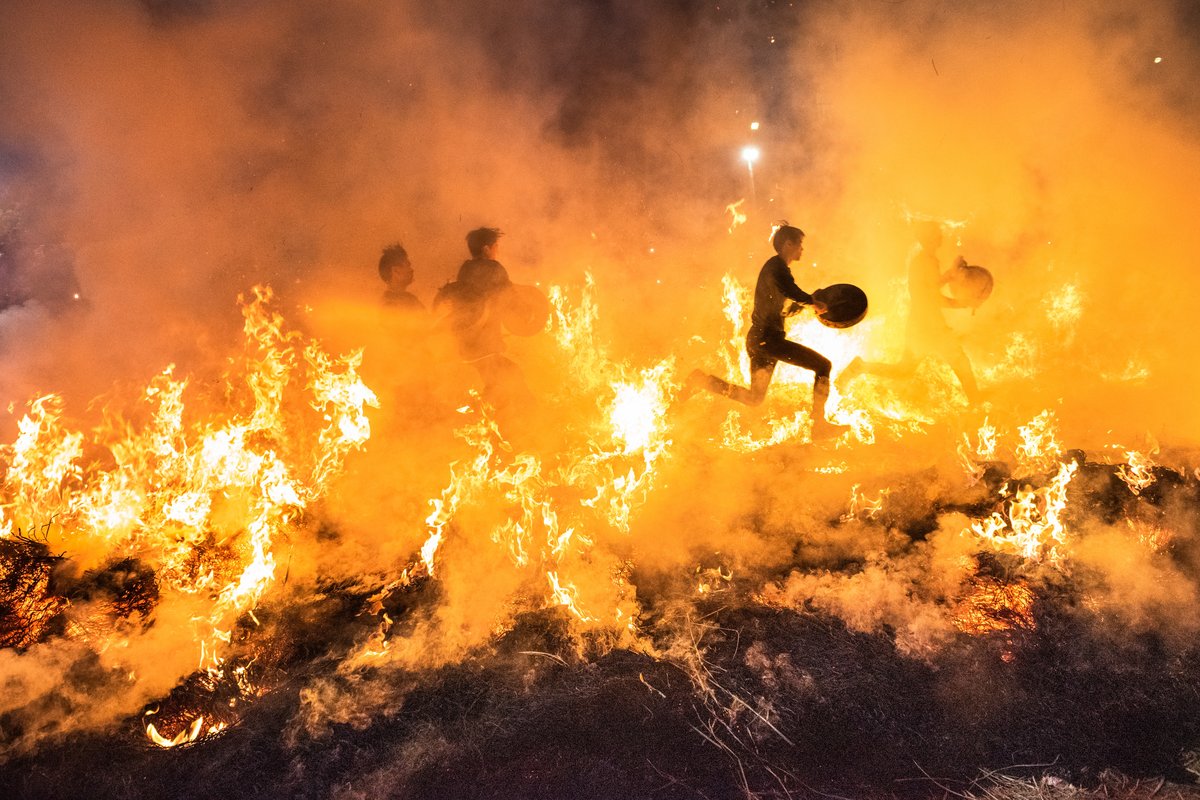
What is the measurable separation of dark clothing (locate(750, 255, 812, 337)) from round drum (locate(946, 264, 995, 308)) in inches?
90.8

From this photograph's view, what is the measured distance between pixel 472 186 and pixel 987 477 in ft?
22.6

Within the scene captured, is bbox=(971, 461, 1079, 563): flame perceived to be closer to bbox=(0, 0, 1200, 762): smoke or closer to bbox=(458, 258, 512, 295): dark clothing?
bbox=(0, 0, 1200, 762): smoke

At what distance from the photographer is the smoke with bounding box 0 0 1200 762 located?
6.12 metres

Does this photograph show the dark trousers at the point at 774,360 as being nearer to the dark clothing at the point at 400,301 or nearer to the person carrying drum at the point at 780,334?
the person carrying drum at the point at 780,334

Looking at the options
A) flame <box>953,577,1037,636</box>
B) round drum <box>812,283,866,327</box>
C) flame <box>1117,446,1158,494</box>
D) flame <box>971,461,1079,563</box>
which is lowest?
flame <box>953,577,1037,636</box>

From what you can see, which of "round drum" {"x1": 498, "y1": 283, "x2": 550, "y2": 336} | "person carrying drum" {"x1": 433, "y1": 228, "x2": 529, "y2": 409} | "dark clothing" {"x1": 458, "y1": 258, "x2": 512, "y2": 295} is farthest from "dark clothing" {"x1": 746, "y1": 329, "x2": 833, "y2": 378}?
"dark clothing" {"x1": 458, "y1": 258, "x2": 512, "y2": 295}

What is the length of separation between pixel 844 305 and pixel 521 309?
10.6 ft

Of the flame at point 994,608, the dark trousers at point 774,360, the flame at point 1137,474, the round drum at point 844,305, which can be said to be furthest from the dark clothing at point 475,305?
the flame at point 1137,474

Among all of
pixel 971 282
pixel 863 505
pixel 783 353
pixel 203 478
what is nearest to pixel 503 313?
pixel 783 353

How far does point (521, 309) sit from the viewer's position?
6.06 metres

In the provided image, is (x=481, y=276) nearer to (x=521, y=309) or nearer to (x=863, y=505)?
(x=521, y=309)

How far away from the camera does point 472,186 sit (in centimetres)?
777

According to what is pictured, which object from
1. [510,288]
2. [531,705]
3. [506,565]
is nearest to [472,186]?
[510,288]

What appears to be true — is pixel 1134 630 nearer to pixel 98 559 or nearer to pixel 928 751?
pixel 928 751
